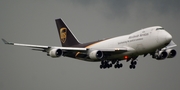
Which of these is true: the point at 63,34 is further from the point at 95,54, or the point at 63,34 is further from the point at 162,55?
the point at 162,55

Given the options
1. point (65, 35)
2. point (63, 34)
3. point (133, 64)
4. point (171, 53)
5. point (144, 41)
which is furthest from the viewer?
point (63, 34)

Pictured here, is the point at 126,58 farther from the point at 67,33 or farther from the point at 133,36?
the point at 67,33

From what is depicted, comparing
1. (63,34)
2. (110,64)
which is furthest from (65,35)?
(110,64)

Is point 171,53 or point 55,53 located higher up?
point 55,53

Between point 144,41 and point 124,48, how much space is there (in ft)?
12.0

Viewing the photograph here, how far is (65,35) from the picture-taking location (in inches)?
3497

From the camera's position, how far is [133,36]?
72.6m

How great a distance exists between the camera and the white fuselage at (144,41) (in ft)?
227

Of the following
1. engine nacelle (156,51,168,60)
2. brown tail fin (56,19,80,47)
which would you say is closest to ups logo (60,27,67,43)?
brown tail fin (56,19,80,47)

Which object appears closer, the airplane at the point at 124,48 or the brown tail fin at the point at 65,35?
the airplane at the point at 124,48

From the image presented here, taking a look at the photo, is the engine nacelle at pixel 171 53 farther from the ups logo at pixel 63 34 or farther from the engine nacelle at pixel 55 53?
the ups logo at pixel 63 34

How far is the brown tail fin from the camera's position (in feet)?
285

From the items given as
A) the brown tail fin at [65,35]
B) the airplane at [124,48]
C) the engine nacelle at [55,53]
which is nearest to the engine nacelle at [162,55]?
the airplane at [124,48]

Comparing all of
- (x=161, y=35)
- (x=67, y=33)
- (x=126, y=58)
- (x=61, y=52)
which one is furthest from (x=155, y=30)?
(x=67, y=33)
